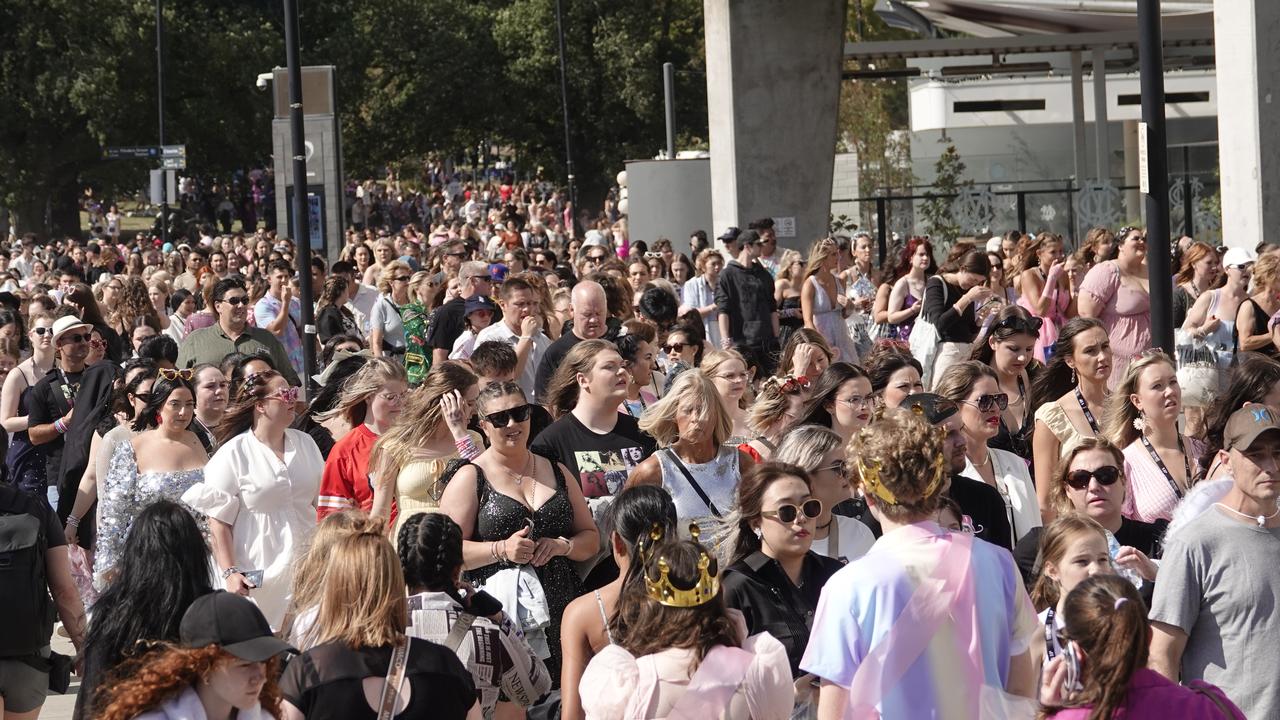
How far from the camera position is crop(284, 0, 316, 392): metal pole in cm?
1324

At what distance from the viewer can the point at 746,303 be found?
1460cm

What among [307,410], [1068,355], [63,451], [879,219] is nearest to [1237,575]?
[1068,355]

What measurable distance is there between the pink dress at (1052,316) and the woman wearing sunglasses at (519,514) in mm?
7490

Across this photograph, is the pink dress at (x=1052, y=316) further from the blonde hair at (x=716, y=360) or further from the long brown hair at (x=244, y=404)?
the long brown hair at (x=244, y=404)

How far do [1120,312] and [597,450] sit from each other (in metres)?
5.69

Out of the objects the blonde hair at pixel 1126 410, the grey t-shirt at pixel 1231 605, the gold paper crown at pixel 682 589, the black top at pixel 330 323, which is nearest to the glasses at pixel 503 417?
the gold paper crown at pixel 682 589

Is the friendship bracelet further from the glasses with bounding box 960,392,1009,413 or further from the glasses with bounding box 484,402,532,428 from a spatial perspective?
the glasses with bounding box 960,392,1009,413

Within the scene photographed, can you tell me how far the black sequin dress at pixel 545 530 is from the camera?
22.5 feet

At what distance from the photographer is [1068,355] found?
28.8 feet

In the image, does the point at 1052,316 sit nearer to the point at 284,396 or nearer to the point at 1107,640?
the point at 284,396

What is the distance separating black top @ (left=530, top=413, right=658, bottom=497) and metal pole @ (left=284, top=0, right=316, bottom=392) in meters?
5.47

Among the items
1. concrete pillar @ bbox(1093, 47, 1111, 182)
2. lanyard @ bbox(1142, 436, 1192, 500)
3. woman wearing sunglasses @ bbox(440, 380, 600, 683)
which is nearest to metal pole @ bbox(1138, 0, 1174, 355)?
lanyard @ bbox(1142, 436, 1192, 500)

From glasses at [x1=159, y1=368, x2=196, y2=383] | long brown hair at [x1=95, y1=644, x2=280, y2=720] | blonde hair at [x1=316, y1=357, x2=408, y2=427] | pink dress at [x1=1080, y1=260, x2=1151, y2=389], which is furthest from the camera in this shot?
pink dress at [x1=1080, y1=260, x2=1151, y2=389]

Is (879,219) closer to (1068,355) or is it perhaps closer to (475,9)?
(1068,355)
